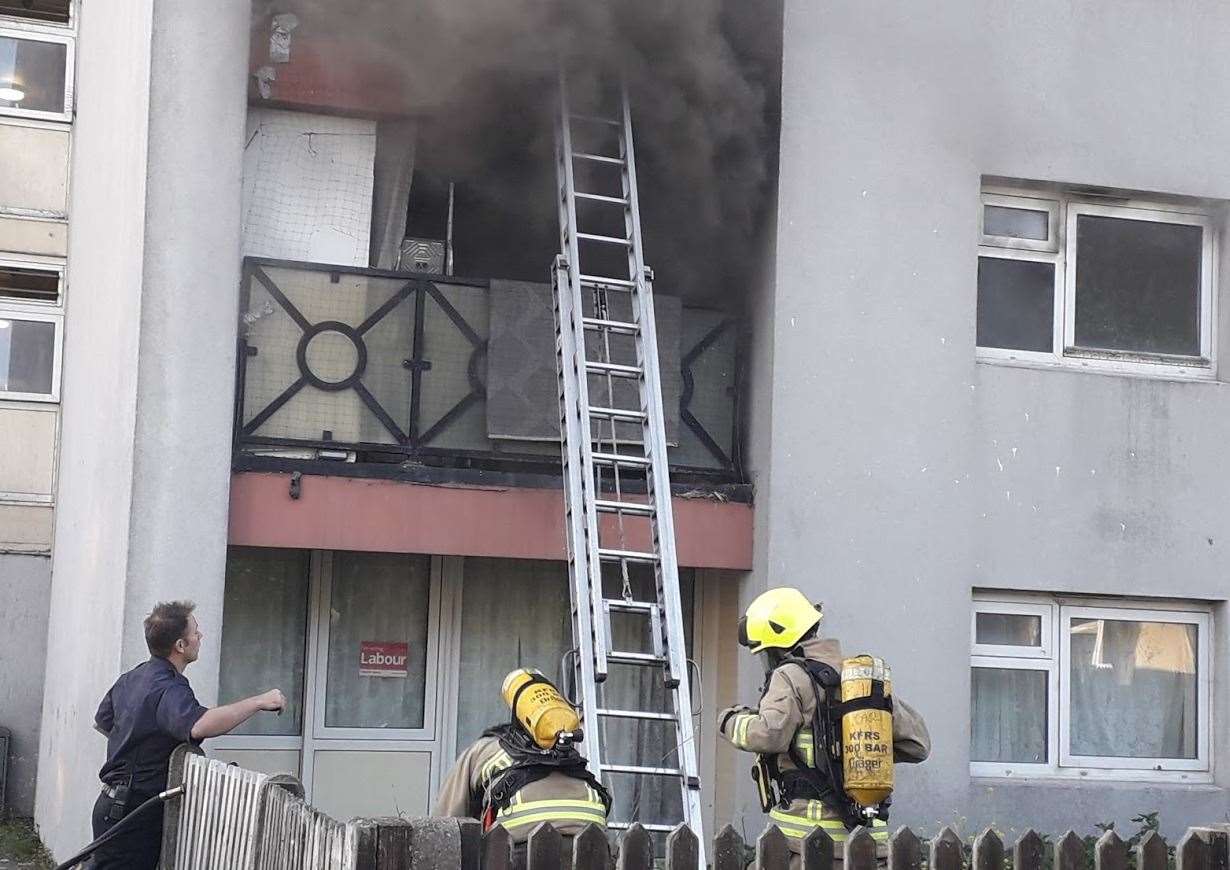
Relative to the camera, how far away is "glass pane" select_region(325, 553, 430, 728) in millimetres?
8891

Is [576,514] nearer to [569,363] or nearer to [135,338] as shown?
[569,363]

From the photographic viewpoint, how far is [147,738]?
19.2 ft

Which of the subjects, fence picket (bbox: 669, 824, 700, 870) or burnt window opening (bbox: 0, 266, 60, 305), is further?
burnt window opening (bbox: 0, 266, 60, 305)

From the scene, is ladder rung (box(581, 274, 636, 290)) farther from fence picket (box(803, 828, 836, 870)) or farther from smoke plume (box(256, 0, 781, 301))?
fence picket (box(803, 828, 836, 870))

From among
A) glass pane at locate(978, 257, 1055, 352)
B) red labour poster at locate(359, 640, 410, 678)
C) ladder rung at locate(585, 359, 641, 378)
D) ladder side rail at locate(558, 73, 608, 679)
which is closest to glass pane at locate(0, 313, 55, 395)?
red labour poster at locate(359, 640, 410, 678)

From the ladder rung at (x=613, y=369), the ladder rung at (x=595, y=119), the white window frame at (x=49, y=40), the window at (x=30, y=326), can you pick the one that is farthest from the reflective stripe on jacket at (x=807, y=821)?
the white window frame at (x=49, y=40)

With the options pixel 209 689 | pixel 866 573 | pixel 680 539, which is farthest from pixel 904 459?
pixel 209 689

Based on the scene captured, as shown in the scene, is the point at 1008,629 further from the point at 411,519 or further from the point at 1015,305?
the point at 411,519

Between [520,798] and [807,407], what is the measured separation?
3.70 meters

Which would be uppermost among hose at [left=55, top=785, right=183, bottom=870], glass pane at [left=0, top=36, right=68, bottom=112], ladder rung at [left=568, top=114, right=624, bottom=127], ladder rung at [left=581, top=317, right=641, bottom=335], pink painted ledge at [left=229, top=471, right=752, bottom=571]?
glass pane at [left=0, top=36, right=68, bottom=112]

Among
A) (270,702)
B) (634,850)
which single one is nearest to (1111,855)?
(634,850)

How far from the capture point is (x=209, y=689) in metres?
7.62

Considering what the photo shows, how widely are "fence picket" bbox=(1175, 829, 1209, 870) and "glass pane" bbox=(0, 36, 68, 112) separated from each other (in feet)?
39.3

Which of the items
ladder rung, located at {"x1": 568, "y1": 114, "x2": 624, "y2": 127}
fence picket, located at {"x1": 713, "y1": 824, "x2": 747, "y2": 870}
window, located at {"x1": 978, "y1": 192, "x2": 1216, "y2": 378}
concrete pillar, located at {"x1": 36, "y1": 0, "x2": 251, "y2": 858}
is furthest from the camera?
window, located at {"x1": 978, "y1": 192, "x2": 1216, "y2": 378}
